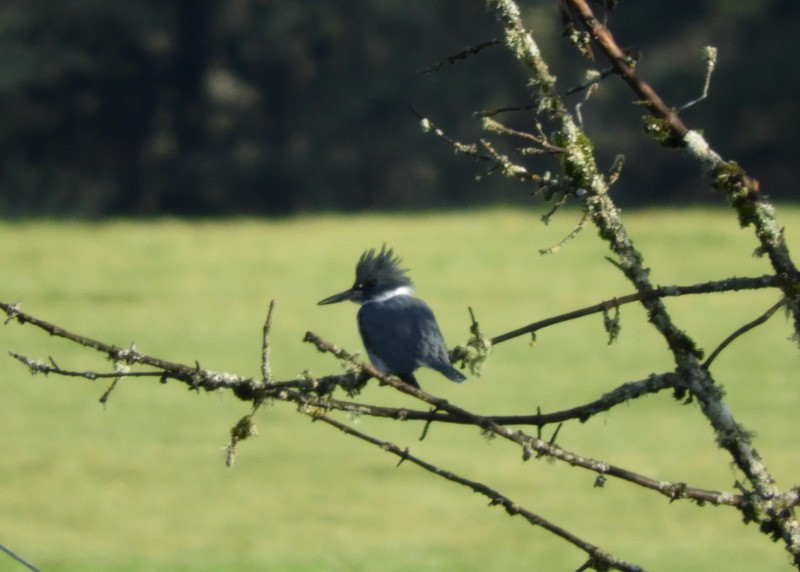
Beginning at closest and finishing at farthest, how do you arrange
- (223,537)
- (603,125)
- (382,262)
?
(382,262)
(223,537)
(603,125)

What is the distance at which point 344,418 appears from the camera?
26.3 feet

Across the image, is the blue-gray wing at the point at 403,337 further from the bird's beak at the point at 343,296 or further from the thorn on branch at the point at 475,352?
the thorn on branch at the point at 475,352

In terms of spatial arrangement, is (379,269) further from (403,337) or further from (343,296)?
(403,337)

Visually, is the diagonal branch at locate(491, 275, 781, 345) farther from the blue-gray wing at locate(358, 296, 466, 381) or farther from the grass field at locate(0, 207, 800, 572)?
the grass field at locate(0, 207, 800, 572)

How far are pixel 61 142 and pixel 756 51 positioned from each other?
14.1 meters

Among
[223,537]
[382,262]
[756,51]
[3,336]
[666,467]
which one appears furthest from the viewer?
[756,51]

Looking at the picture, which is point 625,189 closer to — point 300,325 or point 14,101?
point 14,101

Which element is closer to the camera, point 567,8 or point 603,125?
point 567,8

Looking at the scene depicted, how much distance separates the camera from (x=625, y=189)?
3033cm

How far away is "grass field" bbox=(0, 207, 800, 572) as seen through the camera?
8508 millimetres

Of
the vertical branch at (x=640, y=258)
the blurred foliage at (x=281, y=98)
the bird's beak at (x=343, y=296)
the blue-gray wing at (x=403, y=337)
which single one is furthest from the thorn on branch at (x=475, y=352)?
the blurred foliage at (x=281, y=98)

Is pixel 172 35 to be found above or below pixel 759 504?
above

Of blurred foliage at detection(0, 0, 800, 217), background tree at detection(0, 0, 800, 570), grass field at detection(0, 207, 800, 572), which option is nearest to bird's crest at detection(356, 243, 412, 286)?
grass field at detection(0, 207, 800, 572)

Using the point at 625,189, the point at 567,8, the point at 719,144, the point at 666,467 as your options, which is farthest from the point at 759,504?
the point at 625,189
